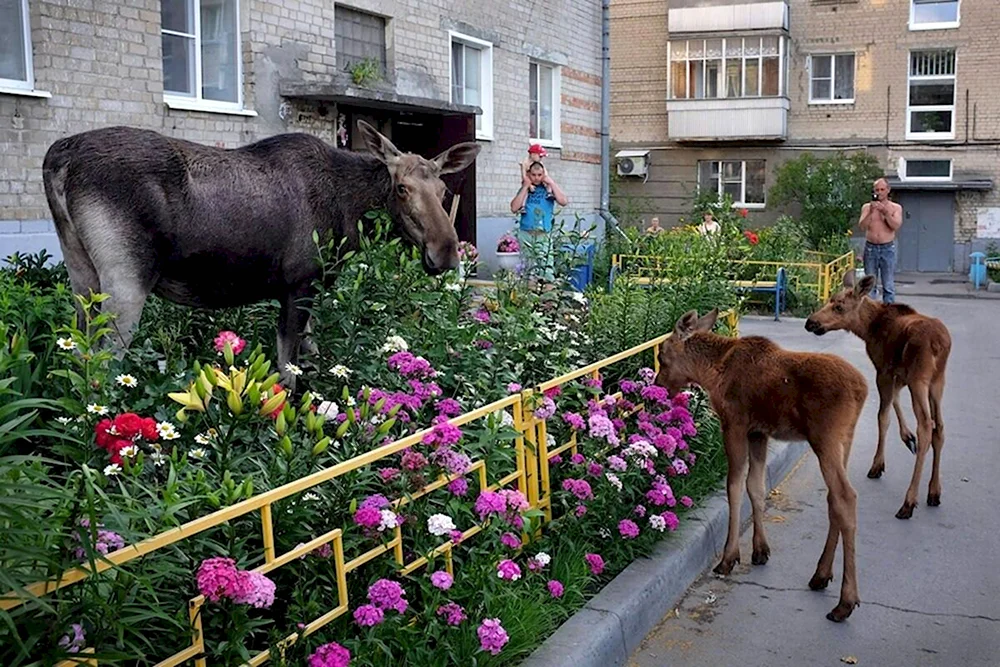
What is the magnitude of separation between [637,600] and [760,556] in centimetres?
130

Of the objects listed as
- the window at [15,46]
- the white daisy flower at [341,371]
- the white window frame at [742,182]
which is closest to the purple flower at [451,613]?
the white daisy flower at [341,371]

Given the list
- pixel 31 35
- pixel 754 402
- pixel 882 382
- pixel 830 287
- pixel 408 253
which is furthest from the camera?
pixel 830 287

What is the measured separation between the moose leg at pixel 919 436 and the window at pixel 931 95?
2786 centimetres

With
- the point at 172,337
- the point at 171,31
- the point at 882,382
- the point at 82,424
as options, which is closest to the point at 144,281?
the point at 172,337

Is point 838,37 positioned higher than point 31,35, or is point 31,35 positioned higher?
point 838,37

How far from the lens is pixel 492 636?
12.4 ft

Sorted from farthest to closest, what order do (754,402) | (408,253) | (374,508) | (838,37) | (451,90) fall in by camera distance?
(838,37) → (451,90) → (408,253) → (754,402) → (374,508)

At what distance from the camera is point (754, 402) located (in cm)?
560

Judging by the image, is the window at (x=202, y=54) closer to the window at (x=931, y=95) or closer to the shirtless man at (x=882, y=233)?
the shirtless man at (x=882, y=233)

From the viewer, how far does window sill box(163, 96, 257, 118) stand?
38.2ft

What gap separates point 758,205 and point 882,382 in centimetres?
2746

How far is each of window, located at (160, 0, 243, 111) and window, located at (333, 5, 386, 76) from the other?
205 cm

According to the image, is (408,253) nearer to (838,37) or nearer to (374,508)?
(374,508)

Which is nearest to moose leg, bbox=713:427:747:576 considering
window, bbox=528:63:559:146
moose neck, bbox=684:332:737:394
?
moose neck, bbox=684:332:737:394
